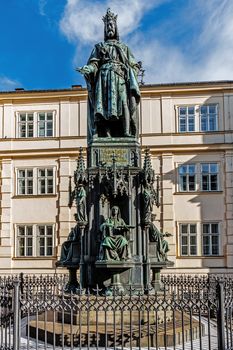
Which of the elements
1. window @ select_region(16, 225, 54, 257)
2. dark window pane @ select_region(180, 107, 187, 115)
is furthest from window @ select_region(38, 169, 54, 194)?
dark window pane @ select_region(180, 107, 187, 115)

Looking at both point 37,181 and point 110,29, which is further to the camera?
point 37,181

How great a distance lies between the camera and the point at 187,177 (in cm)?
2850

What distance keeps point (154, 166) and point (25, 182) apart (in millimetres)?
7397

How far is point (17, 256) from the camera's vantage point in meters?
28.5

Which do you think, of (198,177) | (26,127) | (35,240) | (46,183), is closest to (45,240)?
(35,240)

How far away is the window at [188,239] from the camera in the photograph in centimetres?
2775

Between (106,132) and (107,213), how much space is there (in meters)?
2.04

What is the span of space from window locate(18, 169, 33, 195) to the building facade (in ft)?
0.19

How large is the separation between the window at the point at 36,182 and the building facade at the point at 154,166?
0.06 meters

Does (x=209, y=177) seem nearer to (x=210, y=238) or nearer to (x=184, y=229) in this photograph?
(x=184, y=229)

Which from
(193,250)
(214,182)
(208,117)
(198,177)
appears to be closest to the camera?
(193,250)

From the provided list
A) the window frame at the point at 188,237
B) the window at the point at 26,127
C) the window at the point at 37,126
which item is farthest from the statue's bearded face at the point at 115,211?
the window at the point at 26,127

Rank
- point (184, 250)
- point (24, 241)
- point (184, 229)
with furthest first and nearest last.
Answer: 1. point (24, 241)
2. point (184, 229)
3. point (184, 250)

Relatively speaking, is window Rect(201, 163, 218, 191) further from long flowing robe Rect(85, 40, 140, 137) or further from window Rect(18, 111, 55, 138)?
long flowing robe Rect(85, 40, 140, 137)
